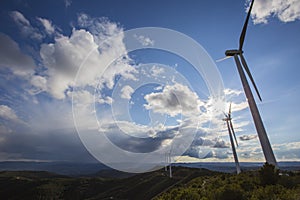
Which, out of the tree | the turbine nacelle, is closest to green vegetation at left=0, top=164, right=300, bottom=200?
the tree

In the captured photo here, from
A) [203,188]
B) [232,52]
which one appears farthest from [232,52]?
[203,188]

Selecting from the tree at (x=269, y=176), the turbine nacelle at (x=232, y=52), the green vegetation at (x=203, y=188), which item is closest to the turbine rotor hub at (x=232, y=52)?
the turbine nacelle at (x=232, y=52)

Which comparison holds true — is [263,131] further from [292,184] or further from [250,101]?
[292,184]

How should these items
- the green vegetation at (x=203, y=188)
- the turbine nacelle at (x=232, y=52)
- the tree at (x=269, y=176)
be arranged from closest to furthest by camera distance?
the green vegetation at (x=203, y=188) < the tree at (x=269, y=176) < the turbine nacelle at (x=232, y=52)

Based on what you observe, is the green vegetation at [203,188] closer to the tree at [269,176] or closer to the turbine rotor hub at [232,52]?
the tree at [269,176]

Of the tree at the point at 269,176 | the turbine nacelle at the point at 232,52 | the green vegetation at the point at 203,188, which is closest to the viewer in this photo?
the green vegetation at the point at 203,188

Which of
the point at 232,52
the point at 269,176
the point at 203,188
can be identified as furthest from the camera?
the point at 232,52

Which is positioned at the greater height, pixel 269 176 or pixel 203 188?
pixel 269 176

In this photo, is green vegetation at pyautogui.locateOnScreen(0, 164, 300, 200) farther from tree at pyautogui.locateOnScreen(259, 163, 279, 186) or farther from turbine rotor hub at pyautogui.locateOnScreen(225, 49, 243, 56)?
turbine rotor hub at pyautogui.locateOnScreen(225, 49, 243, 56)

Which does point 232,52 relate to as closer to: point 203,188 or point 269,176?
point 269,176

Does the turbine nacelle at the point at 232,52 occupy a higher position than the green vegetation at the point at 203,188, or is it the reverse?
the turbine nacelle at the point at 232,52

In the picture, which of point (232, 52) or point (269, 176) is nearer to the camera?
point (269, 176)

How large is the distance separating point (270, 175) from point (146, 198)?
12073 cm

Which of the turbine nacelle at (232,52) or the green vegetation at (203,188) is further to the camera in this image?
the turbine nacelle at (232,52)
